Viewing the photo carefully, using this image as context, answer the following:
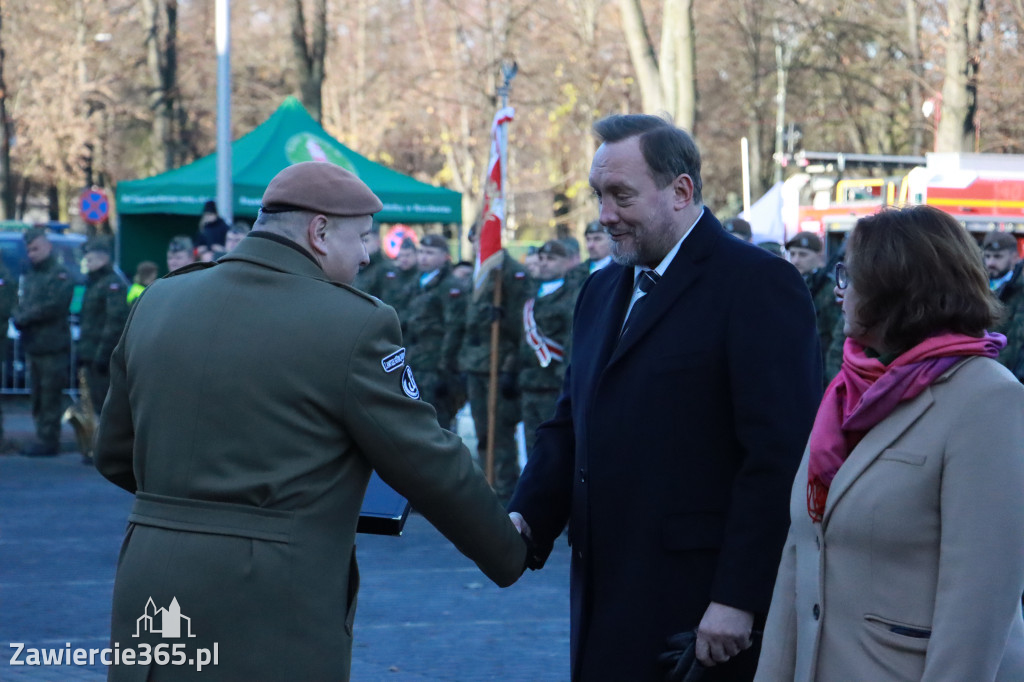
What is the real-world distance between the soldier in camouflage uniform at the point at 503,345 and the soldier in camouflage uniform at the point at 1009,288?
3931mm

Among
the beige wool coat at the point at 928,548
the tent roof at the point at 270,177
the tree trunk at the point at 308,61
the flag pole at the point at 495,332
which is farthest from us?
the tree trunk at the point at 308,61

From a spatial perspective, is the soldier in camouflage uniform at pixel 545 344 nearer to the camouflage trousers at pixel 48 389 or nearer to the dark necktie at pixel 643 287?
the camouflage trousers at pixel 48 389

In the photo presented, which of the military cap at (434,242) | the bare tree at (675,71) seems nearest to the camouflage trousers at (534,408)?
the military cap at (434,242)

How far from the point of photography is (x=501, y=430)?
11.8 metres

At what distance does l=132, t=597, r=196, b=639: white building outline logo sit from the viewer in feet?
9.43

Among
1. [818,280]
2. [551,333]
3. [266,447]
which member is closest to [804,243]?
[818,280]

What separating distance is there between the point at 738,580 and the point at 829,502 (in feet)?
1.32

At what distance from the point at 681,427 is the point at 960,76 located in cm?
1827

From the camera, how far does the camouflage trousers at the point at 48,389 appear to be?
13789 mm

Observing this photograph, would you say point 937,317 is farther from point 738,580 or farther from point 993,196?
point 993,196

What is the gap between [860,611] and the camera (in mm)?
2740

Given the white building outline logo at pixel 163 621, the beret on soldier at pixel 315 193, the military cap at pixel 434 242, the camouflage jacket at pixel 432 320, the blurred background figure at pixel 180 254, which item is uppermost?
the beret on soldier at pixel 315 193

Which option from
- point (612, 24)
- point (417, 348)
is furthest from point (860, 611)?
point (612, 24)

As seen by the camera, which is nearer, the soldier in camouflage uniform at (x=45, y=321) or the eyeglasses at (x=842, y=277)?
the eyeglasses at (x=842, y=277)
